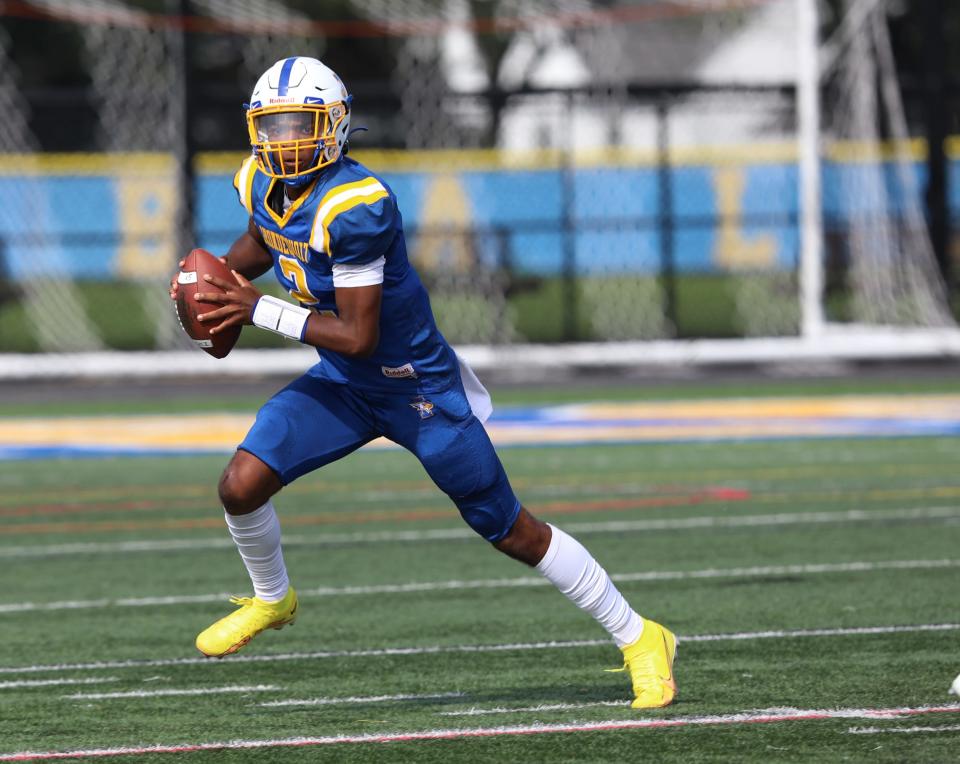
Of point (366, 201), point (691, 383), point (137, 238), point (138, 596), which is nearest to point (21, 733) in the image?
point (366, 201)

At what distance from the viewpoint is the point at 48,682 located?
6.23 metres

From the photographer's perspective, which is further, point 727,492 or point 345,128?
point 727,492

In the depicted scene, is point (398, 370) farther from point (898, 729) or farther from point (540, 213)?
point (540, 213)

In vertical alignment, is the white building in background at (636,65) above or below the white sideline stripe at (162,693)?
above

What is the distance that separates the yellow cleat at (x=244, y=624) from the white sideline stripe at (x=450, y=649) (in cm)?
71

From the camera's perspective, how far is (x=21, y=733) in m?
5.45

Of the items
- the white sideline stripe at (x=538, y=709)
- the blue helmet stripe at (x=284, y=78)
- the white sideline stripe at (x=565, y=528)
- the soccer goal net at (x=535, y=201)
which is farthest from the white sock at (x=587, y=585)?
the soccer goal net at (x=535, y=201)

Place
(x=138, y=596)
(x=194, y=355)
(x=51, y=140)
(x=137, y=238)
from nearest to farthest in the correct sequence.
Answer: (x=138, y=596) → (x=194, y=355) → (x=137, y=238) → (x=51, y=140)

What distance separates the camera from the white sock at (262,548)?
573 centimetres

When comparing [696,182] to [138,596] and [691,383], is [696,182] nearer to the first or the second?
[691,383]

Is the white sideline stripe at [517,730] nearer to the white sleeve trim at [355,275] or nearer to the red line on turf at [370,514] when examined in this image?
the white sleeve trim at [355,275]

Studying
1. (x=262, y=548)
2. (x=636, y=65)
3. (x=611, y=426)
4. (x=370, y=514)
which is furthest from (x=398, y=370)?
(x=636, y=65)

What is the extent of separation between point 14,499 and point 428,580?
12.6ft

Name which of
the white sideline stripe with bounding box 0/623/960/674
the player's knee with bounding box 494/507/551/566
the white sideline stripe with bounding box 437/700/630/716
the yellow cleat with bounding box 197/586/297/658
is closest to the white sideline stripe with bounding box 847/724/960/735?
the white sideline stripe with bounding box 437/700/630/716
